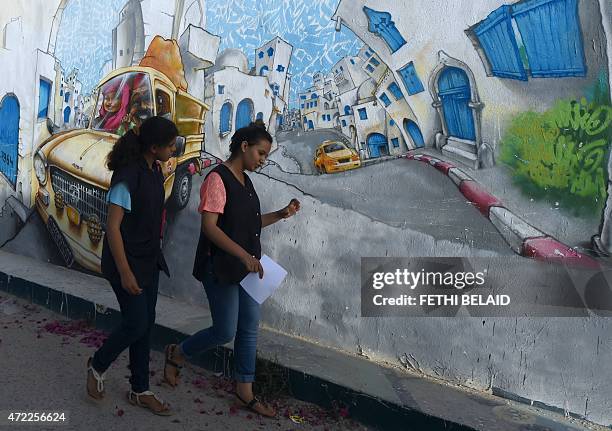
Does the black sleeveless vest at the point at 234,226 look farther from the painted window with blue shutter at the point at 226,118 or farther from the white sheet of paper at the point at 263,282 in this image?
the painted window with blue shutter at the point at 226,118

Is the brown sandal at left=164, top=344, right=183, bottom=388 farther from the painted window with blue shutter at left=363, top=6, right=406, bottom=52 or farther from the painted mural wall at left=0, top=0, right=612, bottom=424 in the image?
the painted window with blue shutter at left=363, top=6, right=406, bottom=52

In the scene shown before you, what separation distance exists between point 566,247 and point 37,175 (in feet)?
18.4

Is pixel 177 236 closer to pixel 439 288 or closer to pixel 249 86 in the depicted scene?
pixel 249 86

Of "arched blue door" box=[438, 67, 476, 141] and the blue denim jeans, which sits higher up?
"arched blue door" box=[438, 67, 476, 141]

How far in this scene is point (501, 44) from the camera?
144 inches

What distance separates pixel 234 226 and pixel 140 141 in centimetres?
64

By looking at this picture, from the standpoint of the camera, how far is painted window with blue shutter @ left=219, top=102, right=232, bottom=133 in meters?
5.08

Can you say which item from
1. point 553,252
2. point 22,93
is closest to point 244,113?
point 553,252

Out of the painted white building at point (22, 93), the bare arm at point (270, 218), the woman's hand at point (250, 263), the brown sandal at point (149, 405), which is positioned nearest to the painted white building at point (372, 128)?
the bare arm at point (270, 218)

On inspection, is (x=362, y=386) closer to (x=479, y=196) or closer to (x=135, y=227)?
(x=479, y=196)

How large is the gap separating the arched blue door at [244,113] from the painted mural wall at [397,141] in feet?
0.07

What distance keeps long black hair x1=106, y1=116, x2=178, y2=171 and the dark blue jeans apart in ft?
2.01

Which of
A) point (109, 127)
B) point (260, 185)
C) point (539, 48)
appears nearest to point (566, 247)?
point (539, 48)

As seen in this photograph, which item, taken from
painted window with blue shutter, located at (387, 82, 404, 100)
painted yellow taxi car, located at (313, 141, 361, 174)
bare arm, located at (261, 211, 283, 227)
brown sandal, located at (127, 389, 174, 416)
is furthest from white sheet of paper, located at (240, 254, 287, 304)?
painted window with blue shutter, located at (387, 82, 404, 100)
